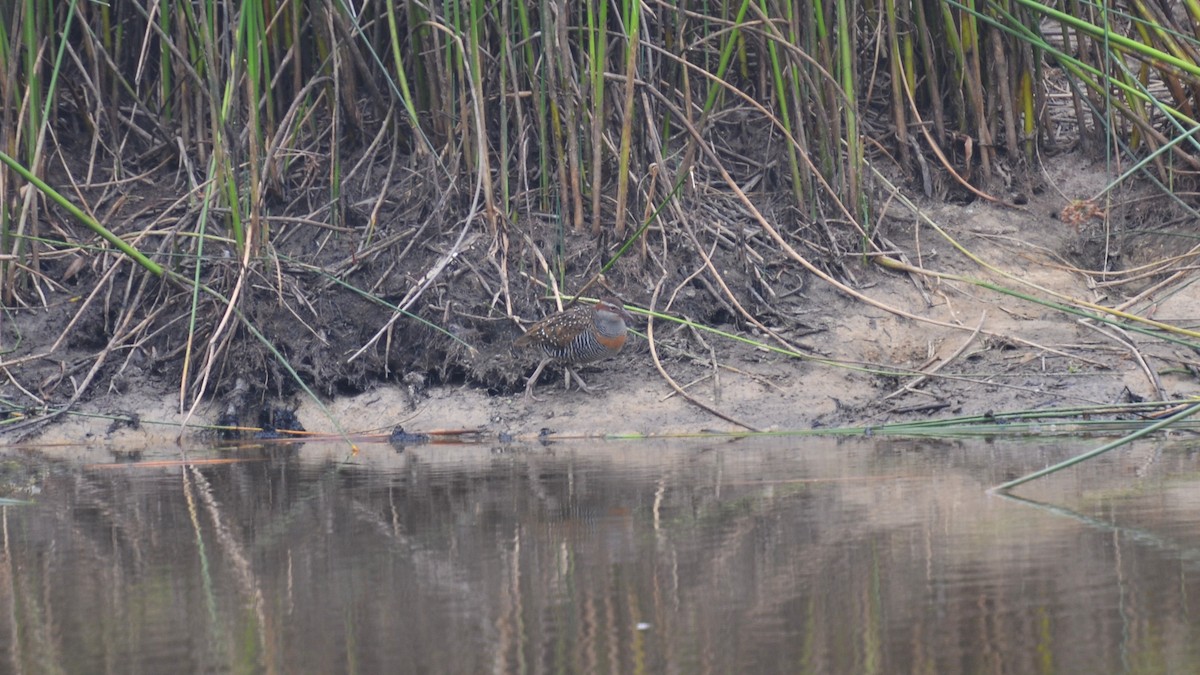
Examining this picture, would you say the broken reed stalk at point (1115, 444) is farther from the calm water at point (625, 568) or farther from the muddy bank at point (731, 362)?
the muddy bank at point (731, 362)

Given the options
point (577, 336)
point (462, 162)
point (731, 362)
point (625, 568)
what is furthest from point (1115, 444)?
point (462, 162)

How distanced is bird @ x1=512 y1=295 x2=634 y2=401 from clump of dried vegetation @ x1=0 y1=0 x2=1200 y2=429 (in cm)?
26

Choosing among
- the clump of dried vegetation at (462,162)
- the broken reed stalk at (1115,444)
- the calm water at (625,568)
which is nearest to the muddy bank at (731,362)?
the clump of dried vegetation at (462,162)

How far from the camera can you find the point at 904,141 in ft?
23.9

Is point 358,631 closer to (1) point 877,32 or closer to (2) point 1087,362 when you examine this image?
(2) point 1087,362

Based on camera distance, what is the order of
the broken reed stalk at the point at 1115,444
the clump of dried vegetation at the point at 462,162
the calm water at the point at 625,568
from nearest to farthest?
the calm water at the point at 625,568
the broken reed stalk at the point at 1115,444
the clump of dried vegetation at the point at 462,162

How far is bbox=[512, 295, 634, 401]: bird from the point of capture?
597 cm

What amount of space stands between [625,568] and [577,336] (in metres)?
2.79

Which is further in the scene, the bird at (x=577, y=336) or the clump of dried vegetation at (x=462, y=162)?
the clump of dried vegetation at (x=462, y=162)

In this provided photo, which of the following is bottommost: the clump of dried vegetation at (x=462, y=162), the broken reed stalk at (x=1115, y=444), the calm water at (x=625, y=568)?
the calm water at (x=625, y=568)

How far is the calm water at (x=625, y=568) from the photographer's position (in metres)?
2.58

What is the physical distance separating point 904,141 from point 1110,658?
16.8 feet

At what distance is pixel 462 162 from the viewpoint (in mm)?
6930

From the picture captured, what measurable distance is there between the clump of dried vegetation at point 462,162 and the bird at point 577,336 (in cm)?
26
